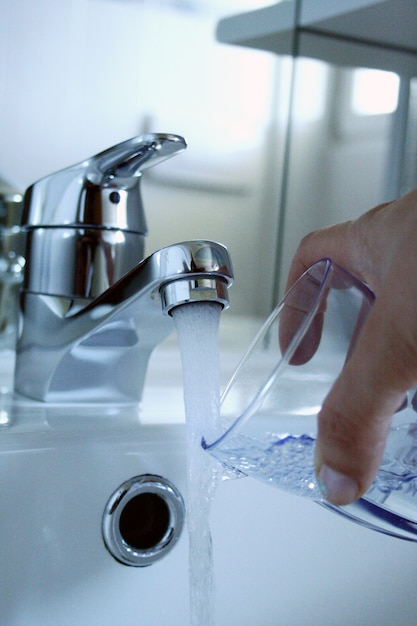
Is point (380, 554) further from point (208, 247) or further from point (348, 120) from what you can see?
point (348, 120)

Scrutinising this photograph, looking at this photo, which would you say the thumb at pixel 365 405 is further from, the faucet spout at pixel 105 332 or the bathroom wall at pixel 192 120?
the bathroom wall at pixel 192 120

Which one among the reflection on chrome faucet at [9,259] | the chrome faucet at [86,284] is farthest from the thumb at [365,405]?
the reflection on chrome faucet at [9,259]

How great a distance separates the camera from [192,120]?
0.61 meters

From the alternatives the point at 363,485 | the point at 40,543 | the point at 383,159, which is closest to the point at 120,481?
the point at 40,543

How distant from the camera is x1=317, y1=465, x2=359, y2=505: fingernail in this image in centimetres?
23

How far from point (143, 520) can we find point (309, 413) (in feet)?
0.44

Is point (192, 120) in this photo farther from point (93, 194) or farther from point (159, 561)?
point (159, 561)

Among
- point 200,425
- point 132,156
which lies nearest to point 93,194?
point 132,156

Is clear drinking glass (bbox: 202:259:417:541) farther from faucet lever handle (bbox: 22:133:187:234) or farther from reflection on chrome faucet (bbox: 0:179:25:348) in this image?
reflection on chrome faucet (bbox: 0:179:25:348)

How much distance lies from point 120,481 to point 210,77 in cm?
38

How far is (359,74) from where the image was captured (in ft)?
2.24

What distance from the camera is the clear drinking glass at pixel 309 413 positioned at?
246mm

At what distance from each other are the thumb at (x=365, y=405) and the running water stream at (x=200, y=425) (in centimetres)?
7

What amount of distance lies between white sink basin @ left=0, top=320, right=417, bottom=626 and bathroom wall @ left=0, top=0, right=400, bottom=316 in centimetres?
24
